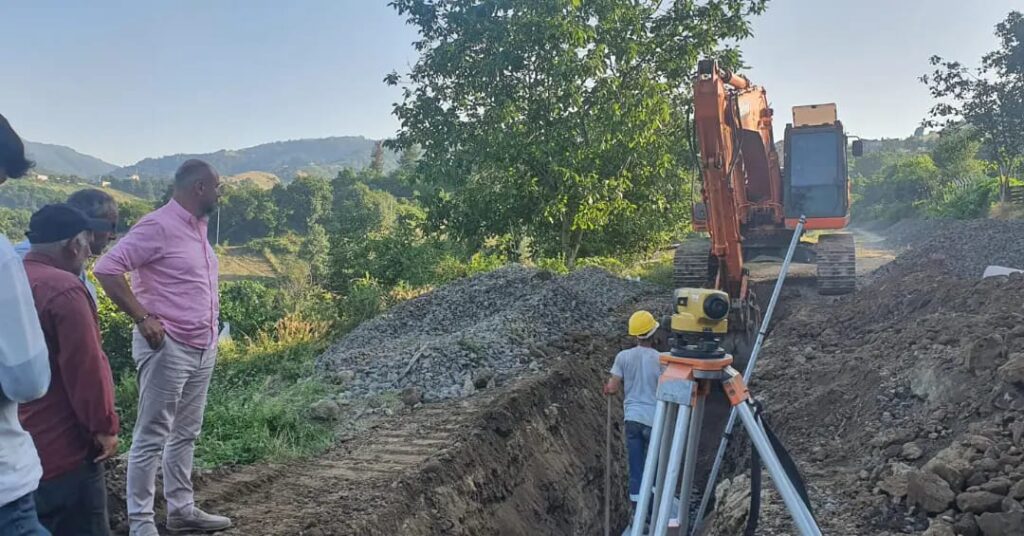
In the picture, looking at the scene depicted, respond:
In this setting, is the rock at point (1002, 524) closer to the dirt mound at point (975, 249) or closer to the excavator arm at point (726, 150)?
the excavator arm at point (726, 150)

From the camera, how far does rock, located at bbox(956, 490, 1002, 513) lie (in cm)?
286

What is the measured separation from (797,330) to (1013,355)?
3852 millimetres

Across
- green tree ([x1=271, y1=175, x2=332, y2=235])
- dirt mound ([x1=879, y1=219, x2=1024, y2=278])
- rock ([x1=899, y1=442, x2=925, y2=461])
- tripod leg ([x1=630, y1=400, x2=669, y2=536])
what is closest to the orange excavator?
dirt mound ([x1=879, y1=219, x2=1024, y2=278])

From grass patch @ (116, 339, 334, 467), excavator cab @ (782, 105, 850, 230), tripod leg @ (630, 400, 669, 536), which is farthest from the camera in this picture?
excavator cab @ (782, 105, 850, 230)

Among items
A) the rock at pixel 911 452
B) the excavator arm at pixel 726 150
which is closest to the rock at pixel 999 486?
the rock at pixel 911 452

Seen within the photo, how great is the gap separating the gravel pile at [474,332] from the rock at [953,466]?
4.01m

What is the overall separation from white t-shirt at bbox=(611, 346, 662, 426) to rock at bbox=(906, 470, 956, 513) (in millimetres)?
1616

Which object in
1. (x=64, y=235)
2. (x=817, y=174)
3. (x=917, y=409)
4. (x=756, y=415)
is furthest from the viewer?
(x=817, y=174)

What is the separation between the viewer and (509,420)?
5445mm

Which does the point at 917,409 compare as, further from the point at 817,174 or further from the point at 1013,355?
the point at 817,174

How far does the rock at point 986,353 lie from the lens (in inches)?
167

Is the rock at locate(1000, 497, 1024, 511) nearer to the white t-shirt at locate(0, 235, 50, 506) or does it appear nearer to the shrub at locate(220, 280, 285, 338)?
the white t-shirt at locate(0, 235, 50, 506)

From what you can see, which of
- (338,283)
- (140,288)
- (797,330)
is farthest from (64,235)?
(338,283)

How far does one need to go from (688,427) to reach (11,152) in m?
2.35
